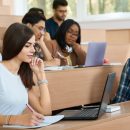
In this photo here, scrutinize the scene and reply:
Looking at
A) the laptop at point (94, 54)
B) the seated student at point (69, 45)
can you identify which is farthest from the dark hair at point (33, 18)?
the laptop at point (94, 54)

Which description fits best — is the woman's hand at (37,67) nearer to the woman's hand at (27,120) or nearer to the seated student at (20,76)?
the seated student at (20,76)

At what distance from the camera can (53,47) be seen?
323 cm

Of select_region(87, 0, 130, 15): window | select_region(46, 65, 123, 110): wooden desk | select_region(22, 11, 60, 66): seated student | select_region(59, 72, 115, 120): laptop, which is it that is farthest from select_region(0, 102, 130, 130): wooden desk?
select_region(87, 0, 130, 15): window

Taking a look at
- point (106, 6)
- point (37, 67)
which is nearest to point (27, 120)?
point (37, 67)

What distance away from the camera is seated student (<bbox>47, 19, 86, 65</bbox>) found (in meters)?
3.19

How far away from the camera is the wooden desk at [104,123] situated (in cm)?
166

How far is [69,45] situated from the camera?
10.5 feet

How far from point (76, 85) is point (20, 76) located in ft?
1.96

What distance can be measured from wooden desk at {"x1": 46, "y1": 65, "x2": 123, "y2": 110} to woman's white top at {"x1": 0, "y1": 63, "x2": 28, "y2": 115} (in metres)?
0.44

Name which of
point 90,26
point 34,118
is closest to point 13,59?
point 34,118

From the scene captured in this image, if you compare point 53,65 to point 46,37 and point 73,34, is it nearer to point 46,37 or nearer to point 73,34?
point 73,34

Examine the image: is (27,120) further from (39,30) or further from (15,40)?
(39,30)

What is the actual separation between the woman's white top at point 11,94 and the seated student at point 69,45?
1.20m

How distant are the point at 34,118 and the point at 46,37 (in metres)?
1.95
